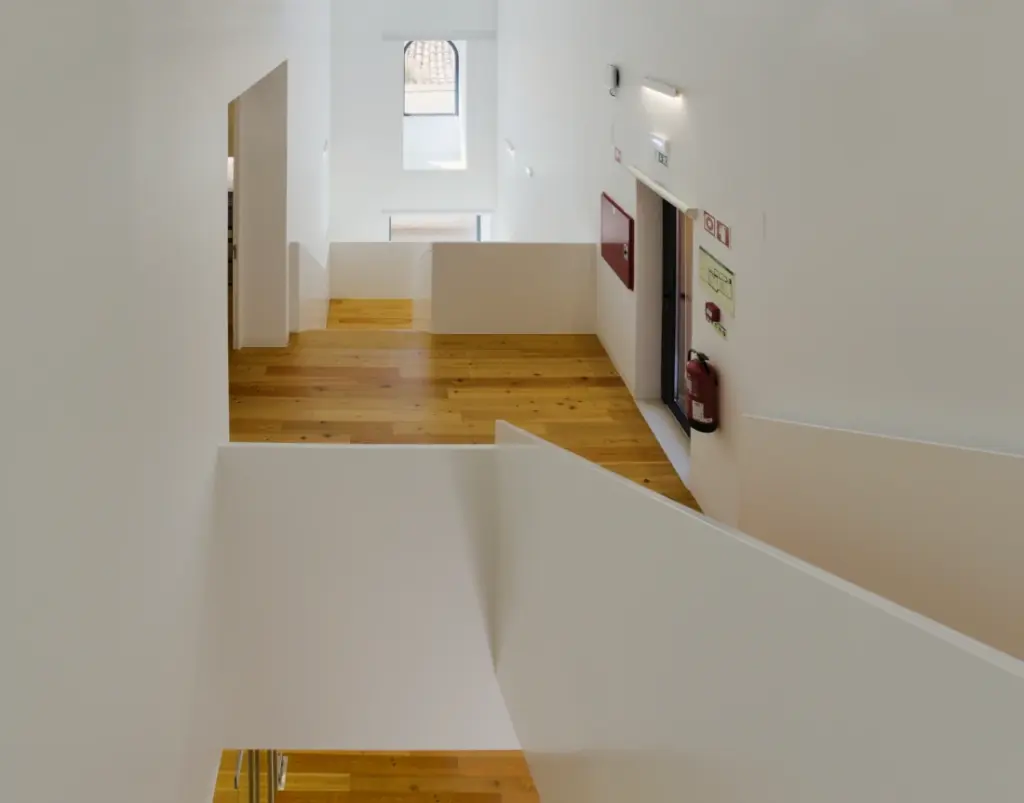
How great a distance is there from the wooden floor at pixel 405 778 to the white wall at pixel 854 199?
407cm

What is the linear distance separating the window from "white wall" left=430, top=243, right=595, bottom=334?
885 cm

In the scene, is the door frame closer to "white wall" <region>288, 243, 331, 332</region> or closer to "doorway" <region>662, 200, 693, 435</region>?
"white wall" <region>288, 243, 331, 332</region>

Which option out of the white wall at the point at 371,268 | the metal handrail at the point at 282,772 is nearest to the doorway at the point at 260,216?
the metal handrail at the point at 282,772

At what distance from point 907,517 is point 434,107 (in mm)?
15446

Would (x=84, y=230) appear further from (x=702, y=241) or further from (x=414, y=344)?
(x=414, y=344)

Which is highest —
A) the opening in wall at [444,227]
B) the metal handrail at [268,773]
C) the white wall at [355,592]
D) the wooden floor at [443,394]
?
the opening in wall at [444,227]

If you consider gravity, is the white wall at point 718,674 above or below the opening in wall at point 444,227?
below

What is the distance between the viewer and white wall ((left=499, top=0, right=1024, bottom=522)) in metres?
3.95

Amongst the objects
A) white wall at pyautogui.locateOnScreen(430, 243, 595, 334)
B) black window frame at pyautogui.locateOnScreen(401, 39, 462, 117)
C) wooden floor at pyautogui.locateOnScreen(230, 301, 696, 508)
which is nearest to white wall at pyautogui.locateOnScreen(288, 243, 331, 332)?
wooden floor at pyautogui.locateOnScreen(230, 301, 696, 508)

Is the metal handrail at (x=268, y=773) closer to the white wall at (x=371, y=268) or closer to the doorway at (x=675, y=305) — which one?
the doorway at (x=675, y=305)

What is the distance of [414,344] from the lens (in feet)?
32.8

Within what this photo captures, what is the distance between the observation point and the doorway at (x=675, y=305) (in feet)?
27.3

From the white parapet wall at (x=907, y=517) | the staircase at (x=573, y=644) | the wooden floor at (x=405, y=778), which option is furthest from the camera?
the wooden floor at (x=405, y=778)

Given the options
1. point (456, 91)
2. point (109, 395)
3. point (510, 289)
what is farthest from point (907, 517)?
point (456, 91)
